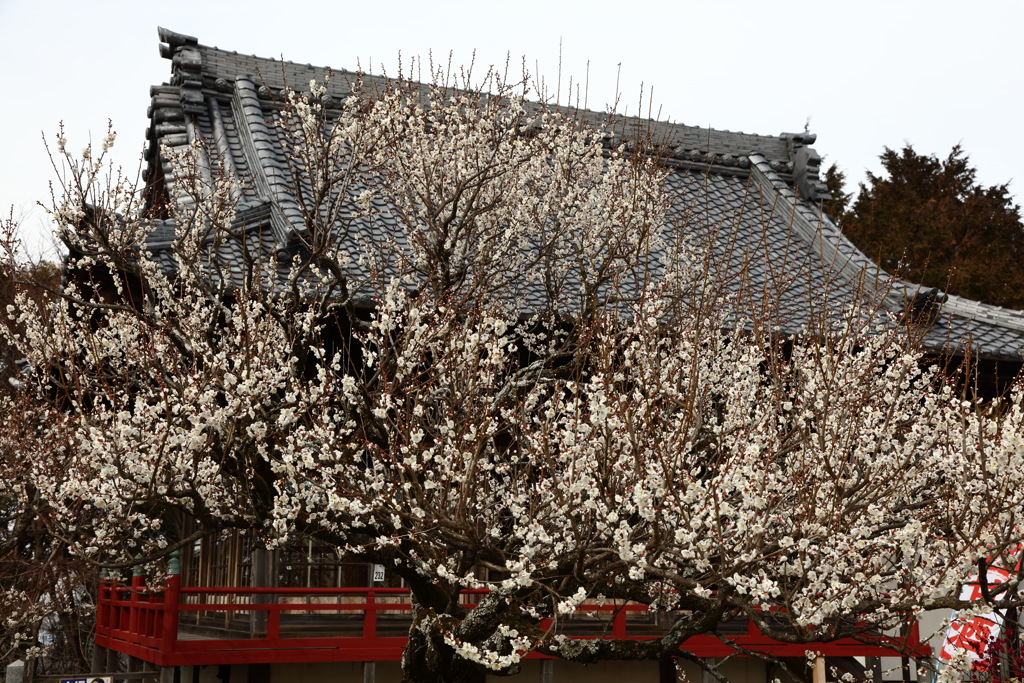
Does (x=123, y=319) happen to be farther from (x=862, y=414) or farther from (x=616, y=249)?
(x=862, y=414)

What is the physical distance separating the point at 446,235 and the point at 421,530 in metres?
2.72

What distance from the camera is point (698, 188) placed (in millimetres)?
15570

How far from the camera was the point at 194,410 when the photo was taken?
21.8 ft

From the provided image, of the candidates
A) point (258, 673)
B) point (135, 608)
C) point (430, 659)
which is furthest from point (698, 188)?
point (430, 659)

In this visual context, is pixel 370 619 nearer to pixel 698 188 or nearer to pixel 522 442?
pixel 522 442

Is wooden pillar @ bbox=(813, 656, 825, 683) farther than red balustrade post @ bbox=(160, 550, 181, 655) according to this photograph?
Yes

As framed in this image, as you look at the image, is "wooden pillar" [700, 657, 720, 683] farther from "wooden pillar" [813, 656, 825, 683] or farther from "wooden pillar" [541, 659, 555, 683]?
"wooden pillar" [541, 659, 555, 683]

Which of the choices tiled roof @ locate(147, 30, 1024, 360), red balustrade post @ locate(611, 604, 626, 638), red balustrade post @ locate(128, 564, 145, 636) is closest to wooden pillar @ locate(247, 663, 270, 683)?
red balustrade post @ locate(128, 564, 145, 636)

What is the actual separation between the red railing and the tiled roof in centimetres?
330

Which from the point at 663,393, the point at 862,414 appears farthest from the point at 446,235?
the point at 862,414

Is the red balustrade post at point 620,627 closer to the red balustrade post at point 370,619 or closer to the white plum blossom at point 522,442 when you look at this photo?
the red balustrade post at point 370,619

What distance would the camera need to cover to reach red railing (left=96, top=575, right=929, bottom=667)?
30.5 ft

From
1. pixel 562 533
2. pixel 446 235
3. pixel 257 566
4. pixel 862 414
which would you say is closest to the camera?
pixel 562 533

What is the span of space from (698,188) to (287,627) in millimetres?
9242
